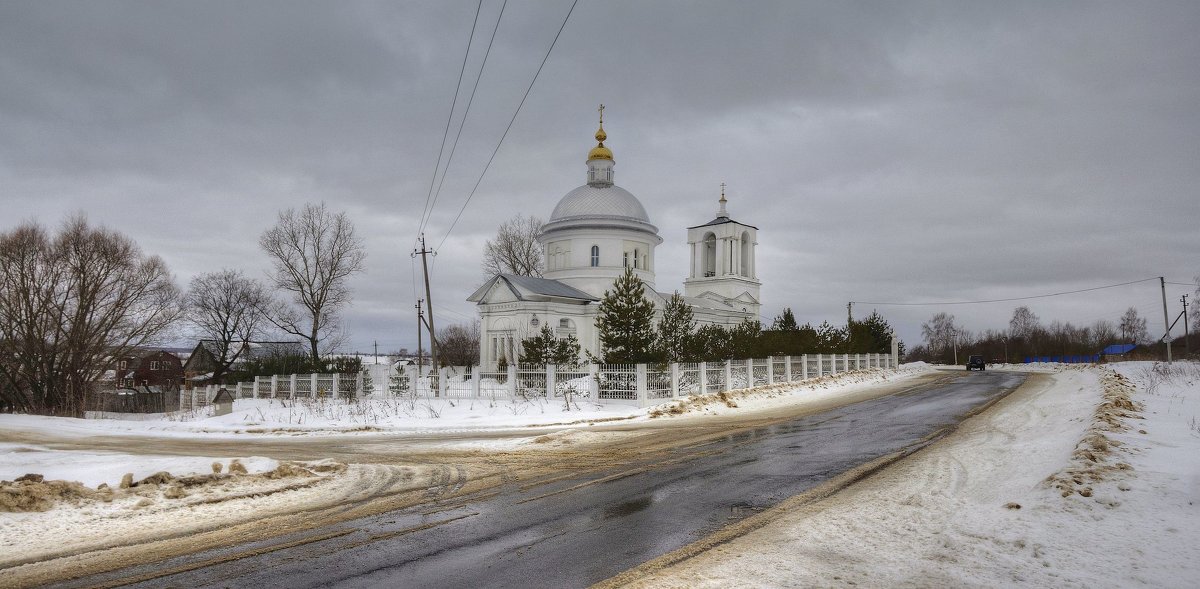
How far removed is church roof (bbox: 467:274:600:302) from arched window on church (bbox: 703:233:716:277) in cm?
1510

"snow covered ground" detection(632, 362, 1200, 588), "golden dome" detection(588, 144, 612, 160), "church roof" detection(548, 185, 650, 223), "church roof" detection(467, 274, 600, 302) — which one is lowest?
"snow covered ground" detection(632, 362, 1200, 588)

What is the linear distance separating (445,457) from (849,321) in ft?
130

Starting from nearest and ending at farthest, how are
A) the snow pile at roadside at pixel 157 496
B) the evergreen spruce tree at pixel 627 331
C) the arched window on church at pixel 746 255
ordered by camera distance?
the snow pile at roadside at pixel 157 496 < the evergreen spruce tree at pixel 627 331 < the arched window on church at pixel 746 255

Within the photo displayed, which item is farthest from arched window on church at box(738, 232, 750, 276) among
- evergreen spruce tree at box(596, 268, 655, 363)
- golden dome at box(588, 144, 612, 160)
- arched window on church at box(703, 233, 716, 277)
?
evergreen spruce tree at box(596, 268, 655, 363)

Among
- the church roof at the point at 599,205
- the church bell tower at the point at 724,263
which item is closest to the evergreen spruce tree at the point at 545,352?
the church roof at the point at 599,205

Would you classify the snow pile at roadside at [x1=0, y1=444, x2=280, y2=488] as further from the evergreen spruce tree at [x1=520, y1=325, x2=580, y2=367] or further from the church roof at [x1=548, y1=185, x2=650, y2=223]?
the church roof at [x1=548, y1=185, x2=650, y2=223]

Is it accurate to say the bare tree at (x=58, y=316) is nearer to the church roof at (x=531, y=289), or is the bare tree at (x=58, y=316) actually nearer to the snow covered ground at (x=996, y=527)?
the church roof at (x=531, y=289)

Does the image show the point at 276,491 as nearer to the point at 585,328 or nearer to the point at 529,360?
the point at 529,360

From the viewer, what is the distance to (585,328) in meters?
41.7

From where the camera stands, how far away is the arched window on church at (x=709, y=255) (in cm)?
5551

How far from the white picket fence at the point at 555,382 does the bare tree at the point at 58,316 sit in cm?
860

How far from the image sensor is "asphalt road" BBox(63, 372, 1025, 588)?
4883mm

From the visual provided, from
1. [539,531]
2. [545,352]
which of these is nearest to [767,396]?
[545,352]

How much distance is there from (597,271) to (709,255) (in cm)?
1393
